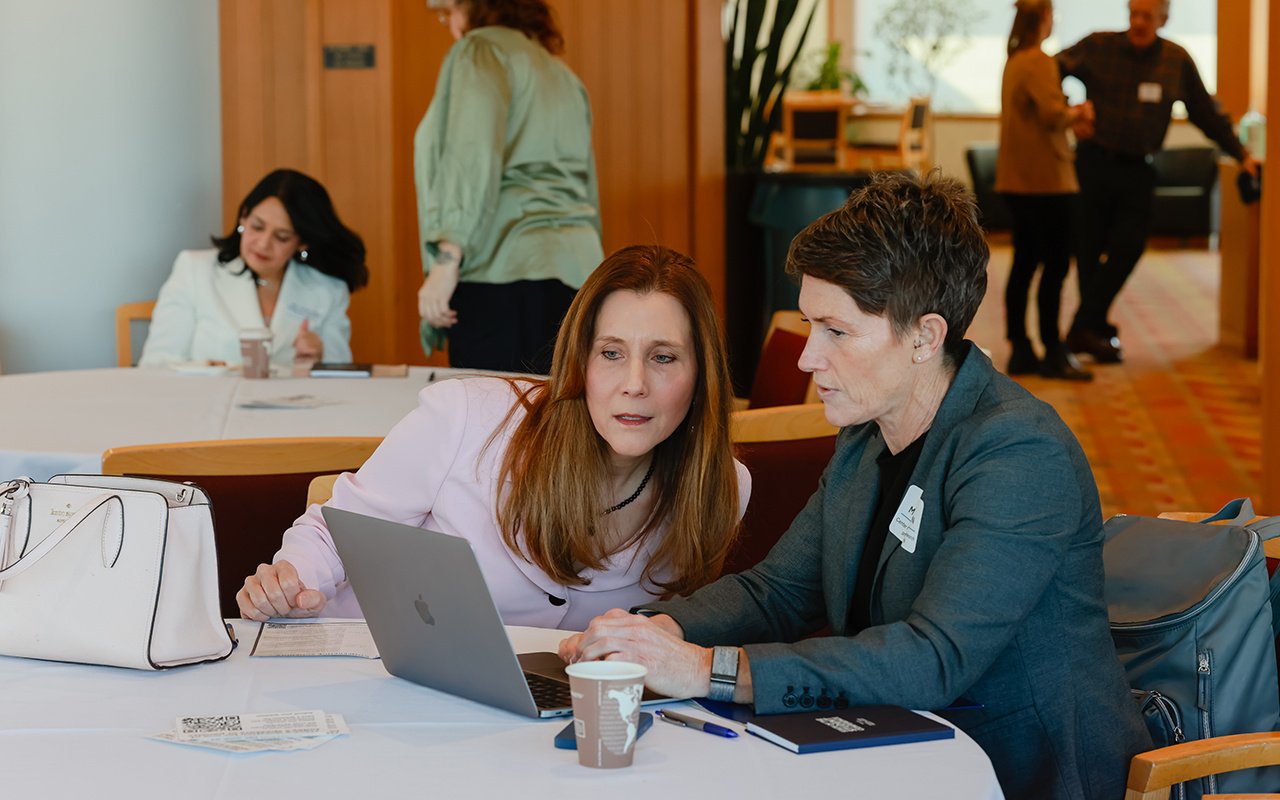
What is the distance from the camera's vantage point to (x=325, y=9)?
5.96 metres

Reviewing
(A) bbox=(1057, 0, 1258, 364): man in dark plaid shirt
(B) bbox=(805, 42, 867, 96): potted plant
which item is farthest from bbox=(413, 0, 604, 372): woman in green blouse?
(B) bbox=(805, 42, 867, 96): potted plant

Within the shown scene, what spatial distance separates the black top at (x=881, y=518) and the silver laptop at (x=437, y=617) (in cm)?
43

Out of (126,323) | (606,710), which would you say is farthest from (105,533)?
(126,323)

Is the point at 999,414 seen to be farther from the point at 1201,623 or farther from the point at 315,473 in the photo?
the point at 315,473

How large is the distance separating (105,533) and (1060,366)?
277 inches

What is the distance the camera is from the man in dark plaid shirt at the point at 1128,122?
7.73 m

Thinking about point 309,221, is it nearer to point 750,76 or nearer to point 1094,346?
point 750,76

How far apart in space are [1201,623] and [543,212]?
9.22ft

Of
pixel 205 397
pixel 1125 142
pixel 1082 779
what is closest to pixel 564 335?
pixel 1082 779

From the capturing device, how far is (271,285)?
464 cm

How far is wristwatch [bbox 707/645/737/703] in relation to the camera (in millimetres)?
1696

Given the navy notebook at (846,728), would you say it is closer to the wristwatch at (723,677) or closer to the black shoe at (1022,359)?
the wristwatch at (723,677)

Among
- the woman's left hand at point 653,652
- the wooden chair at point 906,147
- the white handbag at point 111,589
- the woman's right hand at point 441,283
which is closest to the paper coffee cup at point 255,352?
the woman's right hand at point 441,283

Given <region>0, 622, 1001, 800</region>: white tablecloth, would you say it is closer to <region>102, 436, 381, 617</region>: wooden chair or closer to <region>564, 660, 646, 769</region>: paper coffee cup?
<region>564, 660, 646, 769</region>: paper coffee cup
